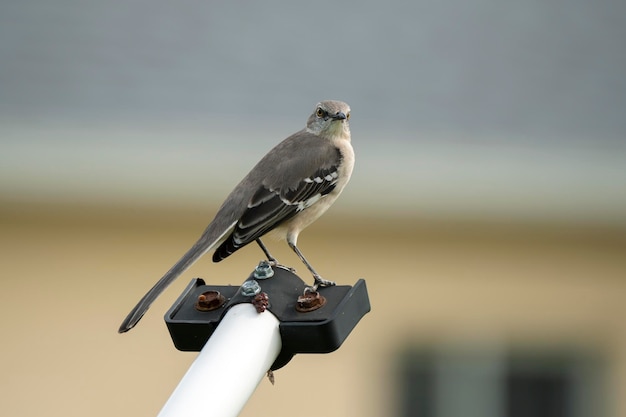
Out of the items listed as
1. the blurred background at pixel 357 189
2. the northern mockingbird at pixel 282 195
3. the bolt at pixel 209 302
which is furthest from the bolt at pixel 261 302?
the blurred background at pixel 357 189

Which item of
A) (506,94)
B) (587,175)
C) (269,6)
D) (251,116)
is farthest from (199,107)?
(587,175)

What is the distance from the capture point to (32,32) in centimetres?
1107

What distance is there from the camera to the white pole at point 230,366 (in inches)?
97.8

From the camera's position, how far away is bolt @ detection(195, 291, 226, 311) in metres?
3.08

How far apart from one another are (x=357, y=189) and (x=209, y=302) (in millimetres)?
7223

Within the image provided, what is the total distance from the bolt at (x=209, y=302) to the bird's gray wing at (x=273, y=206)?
1444 mm

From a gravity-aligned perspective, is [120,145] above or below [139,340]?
above

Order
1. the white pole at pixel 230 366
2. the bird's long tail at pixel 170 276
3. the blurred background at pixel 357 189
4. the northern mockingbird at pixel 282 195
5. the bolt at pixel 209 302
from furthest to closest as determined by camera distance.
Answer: the blurred background at pixel 357 189
the northern mockingbird at pixel 282 195
the bird's long tail at pixel 170 276
the bolt at pixel 209 302
the white pole at pixel 230 366

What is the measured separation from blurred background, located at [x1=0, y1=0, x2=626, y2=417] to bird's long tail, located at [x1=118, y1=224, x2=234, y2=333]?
5.68m

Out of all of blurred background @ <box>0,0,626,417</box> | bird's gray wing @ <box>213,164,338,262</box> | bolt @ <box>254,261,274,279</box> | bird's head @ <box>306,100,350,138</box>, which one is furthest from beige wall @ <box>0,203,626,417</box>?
bolt @ <box>254,261,274,279</box>

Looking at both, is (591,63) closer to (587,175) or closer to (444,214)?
(587,175)

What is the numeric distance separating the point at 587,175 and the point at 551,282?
3.71 ft

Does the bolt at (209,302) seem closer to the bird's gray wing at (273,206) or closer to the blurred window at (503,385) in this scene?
the bird's gray wing at (273,206)

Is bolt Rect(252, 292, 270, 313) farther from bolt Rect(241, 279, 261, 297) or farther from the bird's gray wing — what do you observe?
the bird's gray wing
